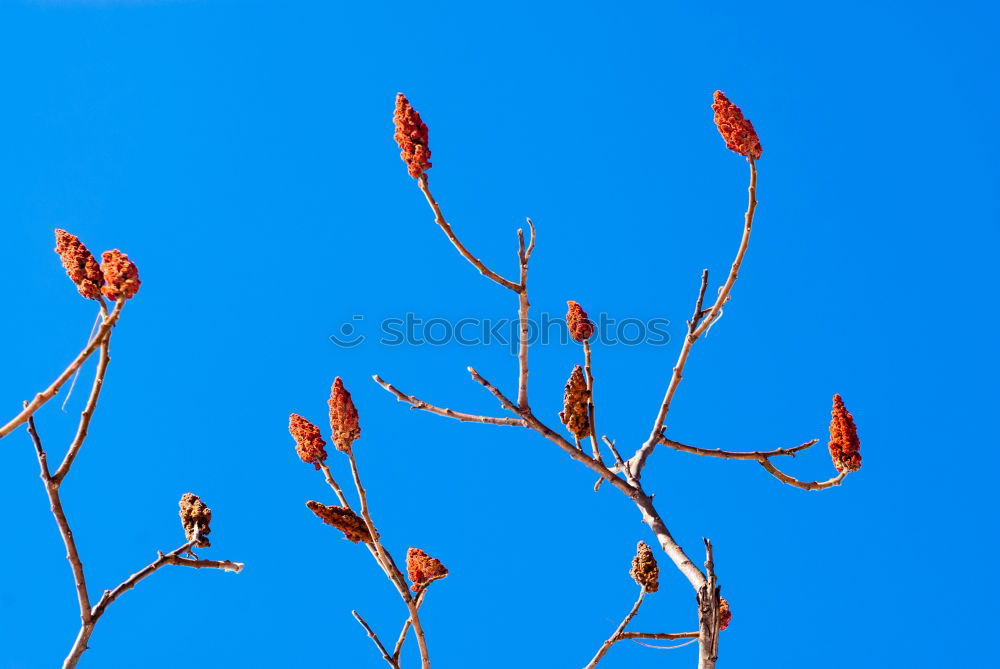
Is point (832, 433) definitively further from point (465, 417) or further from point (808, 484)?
point (465, 417)

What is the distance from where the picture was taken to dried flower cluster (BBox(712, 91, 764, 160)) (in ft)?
14.6

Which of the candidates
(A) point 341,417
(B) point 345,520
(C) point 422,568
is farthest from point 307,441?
(C) point 422,568

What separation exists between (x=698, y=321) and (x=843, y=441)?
35.7 inches

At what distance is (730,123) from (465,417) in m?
1.88

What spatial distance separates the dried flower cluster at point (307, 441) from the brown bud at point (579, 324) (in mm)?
1440

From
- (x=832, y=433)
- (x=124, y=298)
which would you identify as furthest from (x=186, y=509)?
(x=832, y=433)

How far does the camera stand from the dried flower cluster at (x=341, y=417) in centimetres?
415

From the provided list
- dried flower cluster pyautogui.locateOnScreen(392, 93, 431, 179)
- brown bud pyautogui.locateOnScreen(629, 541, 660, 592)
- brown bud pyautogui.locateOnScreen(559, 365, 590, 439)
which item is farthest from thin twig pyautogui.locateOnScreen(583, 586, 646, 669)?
dried flower cluster pyautogui.locateOnScreen(392, 93, 431, 179)

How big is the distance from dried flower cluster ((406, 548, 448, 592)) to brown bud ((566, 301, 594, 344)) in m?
1.34

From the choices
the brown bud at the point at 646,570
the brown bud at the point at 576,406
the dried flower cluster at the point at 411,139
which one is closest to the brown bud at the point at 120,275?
the dried flower cluster at the point at 411,139

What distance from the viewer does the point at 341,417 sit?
416 cm

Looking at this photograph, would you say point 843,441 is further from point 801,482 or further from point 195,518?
point 195,518

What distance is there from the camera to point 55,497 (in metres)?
3.77

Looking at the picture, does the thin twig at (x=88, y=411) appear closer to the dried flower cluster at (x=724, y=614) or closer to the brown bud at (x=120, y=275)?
the brown bud at (x=120, y=275)
